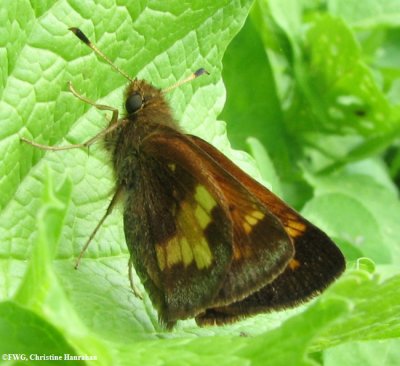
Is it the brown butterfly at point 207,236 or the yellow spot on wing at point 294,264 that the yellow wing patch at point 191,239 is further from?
the yellow spot on wing at point 294,264

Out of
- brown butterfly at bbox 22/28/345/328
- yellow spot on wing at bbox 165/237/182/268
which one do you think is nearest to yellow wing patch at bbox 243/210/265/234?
brown butterfly at bbox 22/28/345/328

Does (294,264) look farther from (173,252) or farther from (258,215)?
(173,252)

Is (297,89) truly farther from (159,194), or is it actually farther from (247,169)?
(159,194)

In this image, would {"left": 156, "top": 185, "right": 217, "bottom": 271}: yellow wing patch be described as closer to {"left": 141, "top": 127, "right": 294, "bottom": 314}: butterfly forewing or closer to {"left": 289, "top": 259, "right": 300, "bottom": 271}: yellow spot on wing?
{"left": 141, "top": 127, "right": 294, "bottom": 314}: butterfly forewing

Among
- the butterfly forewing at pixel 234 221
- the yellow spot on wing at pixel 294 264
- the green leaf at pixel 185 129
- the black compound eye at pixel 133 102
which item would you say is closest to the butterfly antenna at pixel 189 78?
the green leaf at pixel 185 129

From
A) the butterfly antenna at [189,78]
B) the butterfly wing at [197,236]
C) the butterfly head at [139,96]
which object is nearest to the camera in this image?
the butterfly wing at [197,236]

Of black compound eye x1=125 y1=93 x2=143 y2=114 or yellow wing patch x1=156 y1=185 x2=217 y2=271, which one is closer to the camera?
yellow wing patch x1=156 y1=185 x2=217 y2=271

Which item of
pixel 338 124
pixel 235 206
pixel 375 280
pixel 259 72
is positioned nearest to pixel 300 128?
pixel 338 124

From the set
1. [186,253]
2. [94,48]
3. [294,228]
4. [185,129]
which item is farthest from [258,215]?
[94,48]
